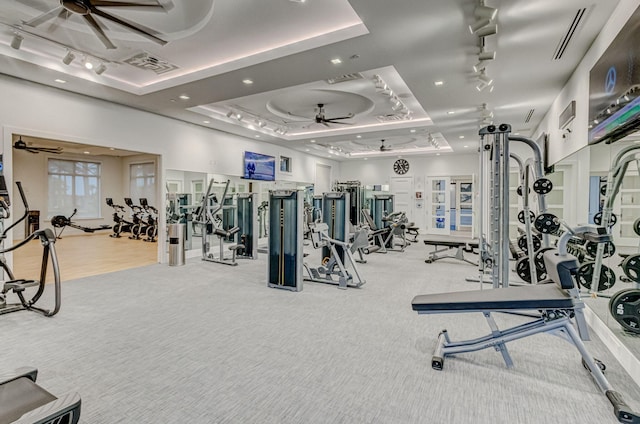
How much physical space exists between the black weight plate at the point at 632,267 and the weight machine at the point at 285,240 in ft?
11.7

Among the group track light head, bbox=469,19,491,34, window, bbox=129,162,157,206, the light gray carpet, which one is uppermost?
track light head, bbox=469,19,491,34

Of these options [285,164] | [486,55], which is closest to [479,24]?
[486,55]

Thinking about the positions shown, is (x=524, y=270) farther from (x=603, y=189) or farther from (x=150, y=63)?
(x=150, y=63)

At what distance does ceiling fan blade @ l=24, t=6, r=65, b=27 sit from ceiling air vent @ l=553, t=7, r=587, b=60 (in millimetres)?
5111

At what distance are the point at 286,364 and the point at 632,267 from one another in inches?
125

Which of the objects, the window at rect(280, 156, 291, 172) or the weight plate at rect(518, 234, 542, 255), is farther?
the window at rect(280, 156, 291, 172)

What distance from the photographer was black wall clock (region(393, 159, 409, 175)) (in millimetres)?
13034

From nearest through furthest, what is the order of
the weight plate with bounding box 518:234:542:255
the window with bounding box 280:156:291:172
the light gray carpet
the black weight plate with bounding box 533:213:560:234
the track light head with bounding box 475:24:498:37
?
the light gray carpet → the track light head with bounding box 475:24:498:37 → the black weight plate with bounding box 533:213:560:234 → the weight plate with bounding box 518:234:542:255 → the window with bounding box 280:156:291:172

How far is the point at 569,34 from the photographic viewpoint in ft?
11.7

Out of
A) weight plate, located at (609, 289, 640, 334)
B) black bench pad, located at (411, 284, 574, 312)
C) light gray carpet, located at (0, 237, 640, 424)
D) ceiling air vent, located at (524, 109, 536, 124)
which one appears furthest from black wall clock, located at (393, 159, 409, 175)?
black bench pad, located at (411, 284, 574, 312)

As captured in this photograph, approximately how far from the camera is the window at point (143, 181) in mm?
11656

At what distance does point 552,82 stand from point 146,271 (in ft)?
24.5

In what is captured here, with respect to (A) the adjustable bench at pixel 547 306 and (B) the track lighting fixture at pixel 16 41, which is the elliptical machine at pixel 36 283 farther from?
(A) the adjustable bench at pixel 547 306

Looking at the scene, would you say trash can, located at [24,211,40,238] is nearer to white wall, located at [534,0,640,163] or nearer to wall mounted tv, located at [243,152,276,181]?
wall mounted tv, located at [243,152,276,181]
